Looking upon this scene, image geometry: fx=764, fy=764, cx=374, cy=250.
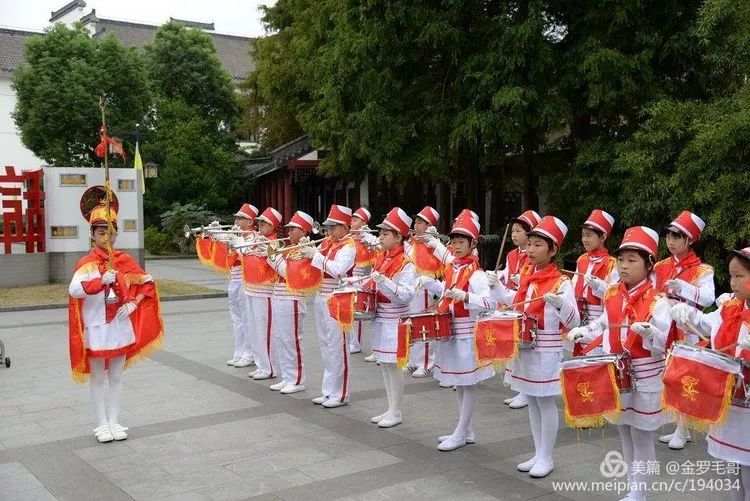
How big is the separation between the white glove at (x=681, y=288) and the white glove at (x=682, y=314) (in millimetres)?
1646

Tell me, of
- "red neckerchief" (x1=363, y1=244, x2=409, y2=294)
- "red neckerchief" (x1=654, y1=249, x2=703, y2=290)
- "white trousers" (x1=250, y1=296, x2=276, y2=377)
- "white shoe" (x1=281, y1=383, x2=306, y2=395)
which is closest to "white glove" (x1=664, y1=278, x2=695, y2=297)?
"red neckerchief" (x1=654, y1=249, x2=703, y2=290)

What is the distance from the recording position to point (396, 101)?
54.4 feet

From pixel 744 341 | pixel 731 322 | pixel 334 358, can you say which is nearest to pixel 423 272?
pixel 334 358

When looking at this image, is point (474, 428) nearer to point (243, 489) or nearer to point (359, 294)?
point (359, 294)

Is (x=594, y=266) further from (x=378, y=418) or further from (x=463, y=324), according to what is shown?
(x=378, y=418)

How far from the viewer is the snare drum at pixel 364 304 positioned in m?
6.93

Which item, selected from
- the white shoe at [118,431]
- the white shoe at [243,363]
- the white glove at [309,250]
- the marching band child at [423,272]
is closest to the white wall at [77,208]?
the white shoe at [243,363]

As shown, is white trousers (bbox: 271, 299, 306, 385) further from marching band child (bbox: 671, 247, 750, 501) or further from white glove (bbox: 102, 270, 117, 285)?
marching band child (bbox: 671, 247, 750, 501)

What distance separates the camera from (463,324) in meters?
6.30

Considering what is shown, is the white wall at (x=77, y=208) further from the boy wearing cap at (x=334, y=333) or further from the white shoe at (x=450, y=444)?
the white shoe at (x=450, y=444)

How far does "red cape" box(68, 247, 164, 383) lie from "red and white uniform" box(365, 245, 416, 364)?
1965 mm

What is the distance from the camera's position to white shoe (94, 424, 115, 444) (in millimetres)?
6641

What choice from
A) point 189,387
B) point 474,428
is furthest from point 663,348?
point 189,387

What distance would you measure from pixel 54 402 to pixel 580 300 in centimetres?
559
